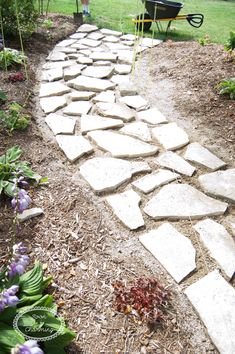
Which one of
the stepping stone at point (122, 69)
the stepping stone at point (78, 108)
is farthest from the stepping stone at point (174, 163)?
the stepping stone at point (122, 69)

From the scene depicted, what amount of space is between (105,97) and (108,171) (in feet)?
5.25

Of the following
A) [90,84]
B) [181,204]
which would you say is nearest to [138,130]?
[181,204]

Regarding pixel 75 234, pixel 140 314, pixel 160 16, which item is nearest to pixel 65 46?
pixel 160 16

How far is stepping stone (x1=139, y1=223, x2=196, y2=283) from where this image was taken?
2143 mm

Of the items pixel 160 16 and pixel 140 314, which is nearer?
pixel 140 314

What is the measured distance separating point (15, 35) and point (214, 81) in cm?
352

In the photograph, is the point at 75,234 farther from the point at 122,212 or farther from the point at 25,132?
the point at 25,132

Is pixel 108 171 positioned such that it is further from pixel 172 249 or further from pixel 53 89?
pixel 53 89

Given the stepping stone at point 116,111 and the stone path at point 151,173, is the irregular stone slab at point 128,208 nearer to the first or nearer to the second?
the stone path at point 151,173

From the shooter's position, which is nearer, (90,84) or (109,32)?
(90,84)

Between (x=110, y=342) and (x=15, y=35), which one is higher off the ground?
(x=15, y=35)

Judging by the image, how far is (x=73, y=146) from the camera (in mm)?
3252

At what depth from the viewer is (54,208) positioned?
252cm

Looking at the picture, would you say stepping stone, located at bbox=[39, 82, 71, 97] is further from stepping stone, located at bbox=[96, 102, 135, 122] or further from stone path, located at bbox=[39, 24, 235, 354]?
stepping stone, located at bbox=[96, 102, 135, 122]
